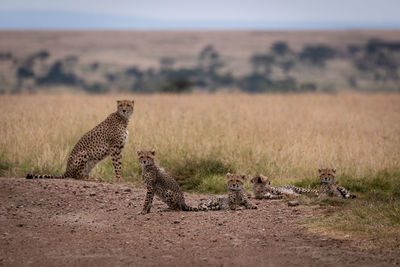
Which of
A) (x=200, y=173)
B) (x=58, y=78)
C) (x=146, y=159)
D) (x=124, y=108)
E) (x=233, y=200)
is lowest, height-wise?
(x=58, y=78)

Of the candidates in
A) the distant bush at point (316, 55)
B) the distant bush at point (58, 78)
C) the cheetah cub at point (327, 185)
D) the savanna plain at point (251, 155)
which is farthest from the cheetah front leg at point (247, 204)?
the distant bush at point (316, 55)

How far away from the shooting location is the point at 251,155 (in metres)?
8.42

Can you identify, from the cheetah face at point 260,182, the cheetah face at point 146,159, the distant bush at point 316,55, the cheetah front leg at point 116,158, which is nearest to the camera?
the cheetah face at point 146,159

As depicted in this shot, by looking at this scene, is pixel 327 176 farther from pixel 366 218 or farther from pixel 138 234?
pixel 138 234

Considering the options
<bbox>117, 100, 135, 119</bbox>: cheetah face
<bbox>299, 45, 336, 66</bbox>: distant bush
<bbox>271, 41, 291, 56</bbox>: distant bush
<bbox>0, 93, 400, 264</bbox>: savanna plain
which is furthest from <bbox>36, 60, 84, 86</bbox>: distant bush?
<bbox>117, 100, 135, 119</bbox>: cheetah face

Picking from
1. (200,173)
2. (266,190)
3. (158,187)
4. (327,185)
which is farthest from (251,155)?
(158,187)

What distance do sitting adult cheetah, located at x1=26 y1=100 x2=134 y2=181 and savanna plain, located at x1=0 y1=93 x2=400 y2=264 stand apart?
1.39 ft

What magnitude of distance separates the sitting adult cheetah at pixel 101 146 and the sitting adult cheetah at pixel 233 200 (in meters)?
1.93

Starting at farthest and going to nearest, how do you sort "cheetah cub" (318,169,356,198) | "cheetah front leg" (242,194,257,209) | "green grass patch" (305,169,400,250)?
1. "cheetah cub" (318,169,356,198)
2. "cheetah front leg" (242,194,257,209)
3. "green grass patch" (305,169,400,250)

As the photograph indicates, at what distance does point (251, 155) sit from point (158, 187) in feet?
9.03

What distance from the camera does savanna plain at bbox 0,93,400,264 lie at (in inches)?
216

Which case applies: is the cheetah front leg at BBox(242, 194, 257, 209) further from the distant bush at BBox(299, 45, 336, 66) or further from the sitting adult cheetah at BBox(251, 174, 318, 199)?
the distant bush at BBox(299, 45, 336, 66)

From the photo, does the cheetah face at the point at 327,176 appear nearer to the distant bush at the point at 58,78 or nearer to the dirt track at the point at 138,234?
the dirt track at the point at 138,234

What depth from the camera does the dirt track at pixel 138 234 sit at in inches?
172
